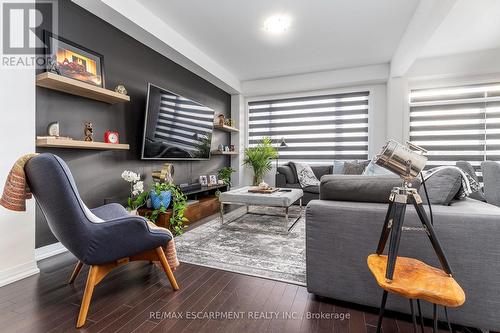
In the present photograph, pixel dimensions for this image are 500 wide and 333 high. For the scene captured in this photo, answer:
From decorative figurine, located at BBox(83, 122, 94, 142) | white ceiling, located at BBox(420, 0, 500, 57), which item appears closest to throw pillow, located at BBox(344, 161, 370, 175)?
white ceiling, located at BBox(420, 0, 500, 57)

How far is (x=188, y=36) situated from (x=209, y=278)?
10.6 feet

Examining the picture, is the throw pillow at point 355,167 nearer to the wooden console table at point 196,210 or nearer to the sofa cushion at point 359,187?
the wooden console table at point 196,210

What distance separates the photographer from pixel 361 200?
1514 mm

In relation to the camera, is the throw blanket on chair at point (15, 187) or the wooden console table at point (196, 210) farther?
the wooden console table at point (196, 210)

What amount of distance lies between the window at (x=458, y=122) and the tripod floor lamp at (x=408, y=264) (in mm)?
4098

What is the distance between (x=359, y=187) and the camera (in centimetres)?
151

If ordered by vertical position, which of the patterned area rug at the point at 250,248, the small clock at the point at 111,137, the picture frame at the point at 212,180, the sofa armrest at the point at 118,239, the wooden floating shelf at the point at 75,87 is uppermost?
the wooden floating shelf at the point at 75,87

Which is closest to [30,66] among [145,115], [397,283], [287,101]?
[145,115]

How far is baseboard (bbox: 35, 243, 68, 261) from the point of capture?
210 cm

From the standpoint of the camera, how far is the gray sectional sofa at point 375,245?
1.17 metres

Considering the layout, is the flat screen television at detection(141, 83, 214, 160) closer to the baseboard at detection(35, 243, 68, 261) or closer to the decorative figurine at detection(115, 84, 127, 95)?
the decorative figurine at detection(115, 84, 127, 95)

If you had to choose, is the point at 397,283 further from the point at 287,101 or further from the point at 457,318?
the point at 287,101

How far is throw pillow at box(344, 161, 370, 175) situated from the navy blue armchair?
150 inches

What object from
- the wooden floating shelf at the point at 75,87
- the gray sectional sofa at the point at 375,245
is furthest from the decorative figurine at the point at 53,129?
the gray sectional sofa at the point at 375,245
